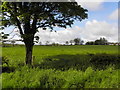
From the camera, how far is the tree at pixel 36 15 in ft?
65.5

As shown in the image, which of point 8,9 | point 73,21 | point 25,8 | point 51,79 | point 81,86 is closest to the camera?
point 81,86

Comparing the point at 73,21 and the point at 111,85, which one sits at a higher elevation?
the point at 73,21

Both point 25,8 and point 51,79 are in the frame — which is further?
point 25,8

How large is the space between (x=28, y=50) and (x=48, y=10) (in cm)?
503

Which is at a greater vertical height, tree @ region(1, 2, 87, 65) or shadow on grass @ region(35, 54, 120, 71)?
tree @ region(1, 2, 87, 65)

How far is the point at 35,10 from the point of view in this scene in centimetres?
1980

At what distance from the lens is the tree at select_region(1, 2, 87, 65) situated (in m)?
20.0

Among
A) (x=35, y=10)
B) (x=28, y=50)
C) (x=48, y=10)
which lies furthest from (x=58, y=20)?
(x=28, y=50)

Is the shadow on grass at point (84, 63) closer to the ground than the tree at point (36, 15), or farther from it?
closer to the ground

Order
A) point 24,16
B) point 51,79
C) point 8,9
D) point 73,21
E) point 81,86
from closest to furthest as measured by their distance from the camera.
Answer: point 81,86, point 51,79, point 24,16, point 8,9, point 73,21

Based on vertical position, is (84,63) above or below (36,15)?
below

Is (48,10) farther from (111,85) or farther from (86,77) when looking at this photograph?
(111,85)

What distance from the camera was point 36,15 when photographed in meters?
20.6

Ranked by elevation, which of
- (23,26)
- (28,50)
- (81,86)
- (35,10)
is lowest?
(81,86)
